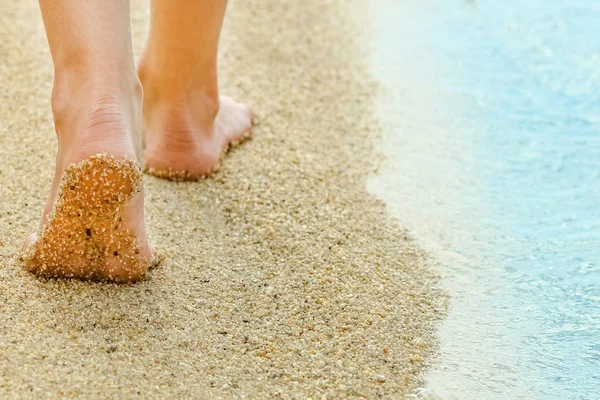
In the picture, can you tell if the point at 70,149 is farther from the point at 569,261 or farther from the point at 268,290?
the point at 569,261

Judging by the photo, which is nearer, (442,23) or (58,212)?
(58,212)

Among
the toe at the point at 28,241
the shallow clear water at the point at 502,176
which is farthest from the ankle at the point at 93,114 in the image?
the shallow clear water at the point at 502,176

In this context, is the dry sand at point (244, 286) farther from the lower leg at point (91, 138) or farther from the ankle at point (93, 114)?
the ankle at point (93, 114)

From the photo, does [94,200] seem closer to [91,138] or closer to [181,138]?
[91,138]

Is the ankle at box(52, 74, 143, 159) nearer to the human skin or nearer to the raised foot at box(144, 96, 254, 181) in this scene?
the human skin

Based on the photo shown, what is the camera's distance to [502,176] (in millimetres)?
1761

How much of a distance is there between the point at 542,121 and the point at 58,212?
4.23 ft

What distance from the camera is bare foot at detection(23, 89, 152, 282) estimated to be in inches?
42.2

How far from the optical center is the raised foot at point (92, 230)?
107cm

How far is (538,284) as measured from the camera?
1.42m

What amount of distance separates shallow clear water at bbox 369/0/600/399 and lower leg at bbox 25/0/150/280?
19.7 inches

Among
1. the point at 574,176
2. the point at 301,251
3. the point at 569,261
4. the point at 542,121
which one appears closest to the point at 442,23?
the point at 542,121

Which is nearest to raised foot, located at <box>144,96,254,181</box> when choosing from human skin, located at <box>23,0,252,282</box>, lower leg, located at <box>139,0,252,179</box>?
lower leg, located at <box>139,0,252,179</box>

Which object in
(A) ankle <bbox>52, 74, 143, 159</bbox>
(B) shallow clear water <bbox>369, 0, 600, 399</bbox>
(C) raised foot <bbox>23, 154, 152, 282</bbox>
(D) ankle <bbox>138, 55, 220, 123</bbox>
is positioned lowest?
(B) shallow clear water <bbox>369, 0, 600, 399</bbox>
